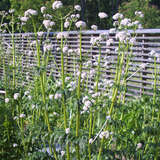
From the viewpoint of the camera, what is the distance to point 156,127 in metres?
2.16

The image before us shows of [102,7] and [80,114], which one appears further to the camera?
[102,7]

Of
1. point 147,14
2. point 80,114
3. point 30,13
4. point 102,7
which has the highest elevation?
point 102,7

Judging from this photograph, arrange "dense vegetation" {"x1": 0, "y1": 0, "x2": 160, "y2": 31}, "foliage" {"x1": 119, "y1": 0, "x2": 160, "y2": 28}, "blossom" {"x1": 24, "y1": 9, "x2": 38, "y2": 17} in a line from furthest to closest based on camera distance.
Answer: "dense vegetation" {"x1": 0, "y1": 0, "x2": 160, "y2": 31} → "foliage" {"x1": 119, "y1": 0, "x2": 160, "y2": 28} → "blossom" {"x1": 24, "y1": 9, "x2": 38, "y2": 17}

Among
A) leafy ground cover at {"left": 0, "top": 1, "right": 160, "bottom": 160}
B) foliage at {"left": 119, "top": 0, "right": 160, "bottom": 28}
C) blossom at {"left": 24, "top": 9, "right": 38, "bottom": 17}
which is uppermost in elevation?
foliage at {"left": 119, "top": 0, "right": 160, "bottom": 28}

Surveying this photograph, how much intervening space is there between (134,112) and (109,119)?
1806 mm

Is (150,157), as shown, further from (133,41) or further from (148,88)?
(148,88)

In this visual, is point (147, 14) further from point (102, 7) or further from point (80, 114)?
point (80, 114)

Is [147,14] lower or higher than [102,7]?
lower

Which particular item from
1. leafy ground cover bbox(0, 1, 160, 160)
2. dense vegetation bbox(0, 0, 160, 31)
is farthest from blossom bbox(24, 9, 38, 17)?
dense vegetation bbox(0, 0, 160, 31)

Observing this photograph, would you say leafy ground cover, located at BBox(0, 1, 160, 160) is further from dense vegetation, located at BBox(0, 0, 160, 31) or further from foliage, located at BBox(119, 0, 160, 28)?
dense vegetation, located at BBox(0, 0, 160, 31)

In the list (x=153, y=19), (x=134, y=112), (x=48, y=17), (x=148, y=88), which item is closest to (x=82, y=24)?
(x=48, y=17)

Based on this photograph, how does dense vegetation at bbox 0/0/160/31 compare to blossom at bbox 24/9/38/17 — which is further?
dense vegetation at bbox 0/0/160/31

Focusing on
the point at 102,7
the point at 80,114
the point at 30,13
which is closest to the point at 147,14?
the point at 102,7

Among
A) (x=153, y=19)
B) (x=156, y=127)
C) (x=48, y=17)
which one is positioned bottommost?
(x=156, y=127)
